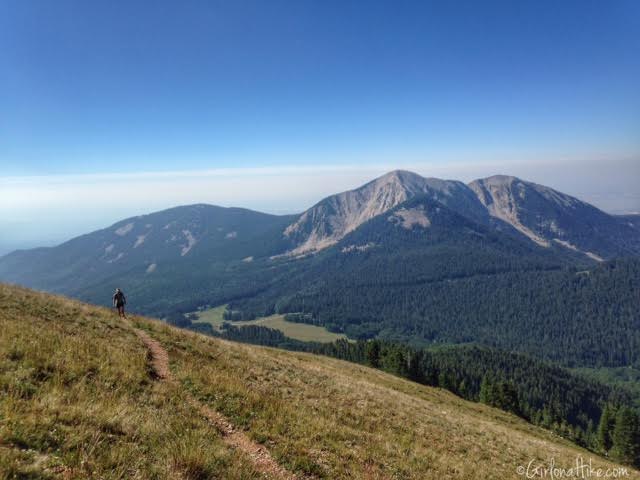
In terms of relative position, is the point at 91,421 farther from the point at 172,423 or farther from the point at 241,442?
the point at 241,442

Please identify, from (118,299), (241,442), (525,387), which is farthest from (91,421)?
(525,387)

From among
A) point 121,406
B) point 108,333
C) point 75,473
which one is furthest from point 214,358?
point 75,473

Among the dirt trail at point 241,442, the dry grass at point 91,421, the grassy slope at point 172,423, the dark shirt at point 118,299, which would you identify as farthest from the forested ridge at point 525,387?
the dry grass at point 91,421

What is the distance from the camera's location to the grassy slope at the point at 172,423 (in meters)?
6.32

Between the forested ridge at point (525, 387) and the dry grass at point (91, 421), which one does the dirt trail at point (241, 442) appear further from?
the forested ridge at point (525, 387)

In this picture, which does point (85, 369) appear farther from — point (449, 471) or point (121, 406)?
point (449, 471)

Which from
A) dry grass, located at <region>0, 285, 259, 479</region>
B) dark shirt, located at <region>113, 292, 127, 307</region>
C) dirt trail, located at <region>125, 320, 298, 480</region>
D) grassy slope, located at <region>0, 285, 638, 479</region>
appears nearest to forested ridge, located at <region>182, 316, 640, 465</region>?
grassy slope, located at <region>0, 285, 638, 479</region>

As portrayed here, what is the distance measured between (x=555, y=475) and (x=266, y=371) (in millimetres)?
17633

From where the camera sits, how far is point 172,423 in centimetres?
873

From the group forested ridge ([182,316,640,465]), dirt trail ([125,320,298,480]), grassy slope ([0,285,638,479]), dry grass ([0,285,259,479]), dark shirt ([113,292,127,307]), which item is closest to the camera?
dry grass ([0,285,259,479])

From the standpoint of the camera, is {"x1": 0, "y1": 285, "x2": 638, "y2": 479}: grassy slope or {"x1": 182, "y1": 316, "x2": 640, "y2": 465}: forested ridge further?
{"x1": 182, "y1": 316, "x2": 640, "y2": 465}: forested ridge

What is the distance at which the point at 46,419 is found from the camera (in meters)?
6.74

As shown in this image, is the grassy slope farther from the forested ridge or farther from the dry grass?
the forested ridge

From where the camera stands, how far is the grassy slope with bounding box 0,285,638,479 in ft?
20.7
